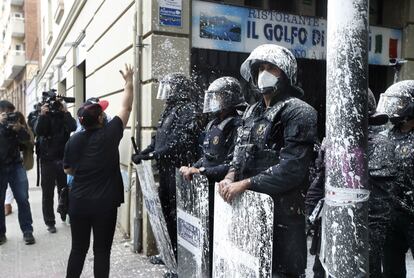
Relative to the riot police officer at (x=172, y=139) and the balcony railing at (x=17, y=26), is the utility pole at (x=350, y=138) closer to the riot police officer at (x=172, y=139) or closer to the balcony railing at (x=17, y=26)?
the riot police officer at (x=172, y=139)

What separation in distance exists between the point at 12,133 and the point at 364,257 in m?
4.76

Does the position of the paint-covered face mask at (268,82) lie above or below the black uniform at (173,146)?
above

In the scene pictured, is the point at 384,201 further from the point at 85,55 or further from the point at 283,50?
the point at 85,55

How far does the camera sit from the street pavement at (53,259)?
4.41 m

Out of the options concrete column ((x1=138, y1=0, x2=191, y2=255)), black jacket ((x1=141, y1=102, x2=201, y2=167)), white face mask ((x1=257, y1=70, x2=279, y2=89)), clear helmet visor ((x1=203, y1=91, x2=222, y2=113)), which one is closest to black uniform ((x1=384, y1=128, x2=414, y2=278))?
white face mask ((x1=257, y1=70, x2=279, y2=89))

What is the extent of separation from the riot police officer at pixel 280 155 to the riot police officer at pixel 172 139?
59.1 inches

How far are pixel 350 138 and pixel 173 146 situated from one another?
2.37 meters

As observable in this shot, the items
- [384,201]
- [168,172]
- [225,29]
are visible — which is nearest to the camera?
[384,201]

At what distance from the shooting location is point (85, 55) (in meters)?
9.16

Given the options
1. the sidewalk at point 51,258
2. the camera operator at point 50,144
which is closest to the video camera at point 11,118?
the camera operator at point 50,144

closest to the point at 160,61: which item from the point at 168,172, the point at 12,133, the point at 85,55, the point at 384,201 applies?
the point at 168,172

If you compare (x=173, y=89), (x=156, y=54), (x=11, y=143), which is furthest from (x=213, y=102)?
(x=11, y=143)

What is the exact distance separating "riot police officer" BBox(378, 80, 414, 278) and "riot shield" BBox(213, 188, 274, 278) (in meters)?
1.18

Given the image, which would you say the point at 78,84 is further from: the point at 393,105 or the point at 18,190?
the point at 393,105
